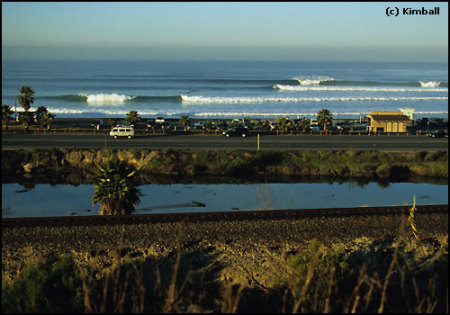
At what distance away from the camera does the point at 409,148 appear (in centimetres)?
3541

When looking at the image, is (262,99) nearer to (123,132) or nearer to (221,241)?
(123,132)

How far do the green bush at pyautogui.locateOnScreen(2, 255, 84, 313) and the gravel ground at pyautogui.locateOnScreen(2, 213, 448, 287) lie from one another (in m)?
2.98

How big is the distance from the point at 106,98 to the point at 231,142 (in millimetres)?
48010

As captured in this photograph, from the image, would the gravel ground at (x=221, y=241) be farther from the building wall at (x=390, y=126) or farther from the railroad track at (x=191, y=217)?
the building wall at (x=390, y=126)

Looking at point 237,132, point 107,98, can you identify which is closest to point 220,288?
point 237,132

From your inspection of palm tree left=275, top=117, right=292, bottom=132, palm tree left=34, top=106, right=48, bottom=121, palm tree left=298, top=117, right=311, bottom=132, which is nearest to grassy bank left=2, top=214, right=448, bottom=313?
palm tree left=275, top=117, right=292, bottom=132

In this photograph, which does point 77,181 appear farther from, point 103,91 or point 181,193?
point 103,91

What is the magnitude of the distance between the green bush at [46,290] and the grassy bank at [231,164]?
18.6m

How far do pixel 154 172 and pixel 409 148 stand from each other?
18.8m

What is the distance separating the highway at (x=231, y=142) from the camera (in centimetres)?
3484

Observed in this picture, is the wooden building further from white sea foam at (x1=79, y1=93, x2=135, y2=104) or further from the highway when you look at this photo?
white sea foam at (x1=79, y1=93, x2=135, y2=104)

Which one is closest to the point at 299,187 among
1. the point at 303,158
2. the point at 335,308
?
the point at 303,158

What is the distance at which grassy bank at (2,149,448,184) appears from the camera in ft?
99.7

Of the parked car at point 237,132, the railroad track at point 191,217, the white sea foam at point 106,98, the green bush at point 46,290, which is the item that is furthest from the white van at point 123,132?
the white sea foam at point 106,98
